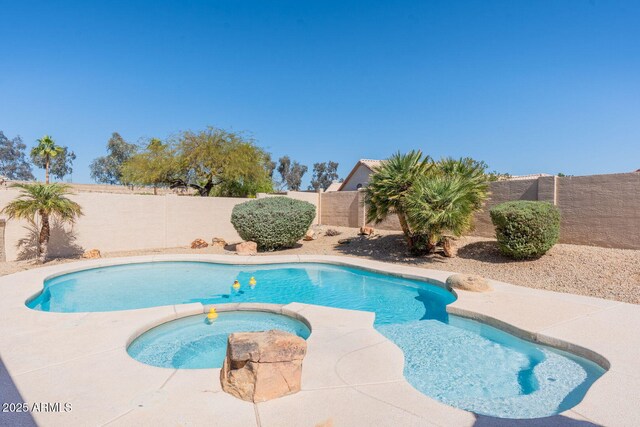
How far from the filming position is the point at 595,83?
1007 cm

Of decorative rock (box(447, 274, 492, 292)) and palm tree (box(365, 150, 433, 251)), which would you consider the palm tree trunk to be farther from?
decorative rock (box(447, 274, 492, 292))

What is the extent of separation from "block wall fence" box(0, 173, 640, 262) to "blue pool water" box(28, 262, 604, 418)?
268 cm

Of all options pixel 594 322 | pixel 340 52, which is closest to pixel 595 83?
pixel 594 322

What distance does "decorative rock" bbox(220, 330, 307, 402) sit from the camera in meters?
2.91

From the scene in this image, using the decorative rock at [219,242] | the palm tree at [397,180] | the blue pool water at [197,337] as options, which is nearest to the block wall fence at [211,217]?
the decorative rock at [219,242]

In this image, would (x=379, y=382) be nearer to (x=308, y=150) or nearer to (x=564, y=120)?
(x=564, y=120)

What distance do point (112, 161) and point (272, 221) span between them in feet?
168

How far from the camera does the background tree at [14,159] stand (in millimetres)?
62438

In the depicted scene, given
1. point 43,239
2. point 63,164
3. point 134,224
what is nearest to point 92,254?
point 43,239

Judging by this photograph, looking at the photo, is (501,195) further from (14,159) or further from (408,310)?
(14,159)

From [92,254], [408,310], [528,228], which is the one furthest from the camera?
[92,254]

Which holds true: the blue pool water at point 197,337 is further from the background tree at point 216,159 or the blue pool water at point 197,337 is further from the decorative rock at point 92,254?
the background tree at point 216,159

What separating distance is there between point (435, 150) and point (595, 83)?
4.89 metres

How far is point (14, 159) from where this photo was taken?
63.8 meters
